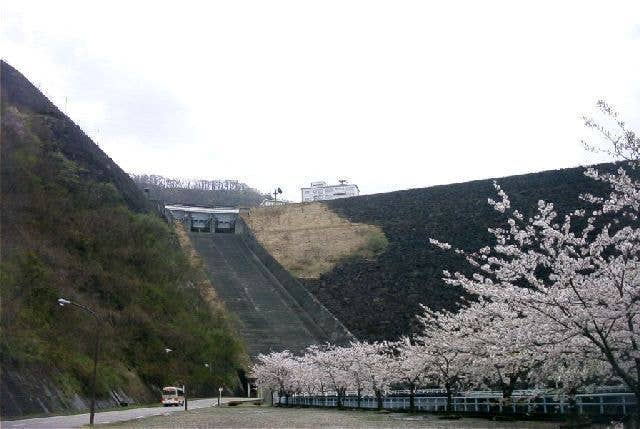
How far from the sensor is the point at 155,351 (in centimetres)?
4059

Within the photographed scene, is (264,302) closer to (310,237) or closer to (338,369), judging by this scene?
(310,237)

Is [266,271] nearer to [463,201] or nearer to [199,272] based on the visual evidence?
[199,272]

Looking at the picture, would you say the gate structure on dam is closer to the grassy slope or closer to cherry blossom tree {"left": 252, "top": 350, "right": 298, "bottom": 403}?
the grassy slope

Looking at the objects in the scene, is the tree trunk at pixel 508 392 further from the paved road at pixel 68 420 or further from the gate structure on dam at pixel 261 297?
the gate structure on dam at pixel 261 297

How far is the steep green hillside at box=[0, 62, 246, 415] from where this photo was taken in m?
27.7

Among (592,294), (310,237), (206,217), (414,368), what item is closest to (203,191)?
(206,217)

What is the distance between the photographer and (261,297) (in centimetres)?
5800

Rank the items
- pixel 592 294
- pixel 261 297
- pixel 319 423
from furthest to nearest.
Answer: pixel 261 297 < pixel 319 423 < pixel 592 294

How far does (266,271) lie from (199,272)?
8.41m

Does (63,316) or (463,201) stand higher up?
(463,201)

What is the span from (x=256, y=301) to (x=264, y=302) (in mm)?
745

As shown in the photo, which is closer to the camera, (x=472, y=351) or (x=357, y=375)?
(x=472, y=351)

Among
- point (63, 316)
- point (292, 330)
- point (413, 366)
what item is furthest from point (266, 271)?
point (413, 366)

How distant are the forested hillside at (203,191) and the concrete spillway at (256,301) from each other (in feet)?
150
